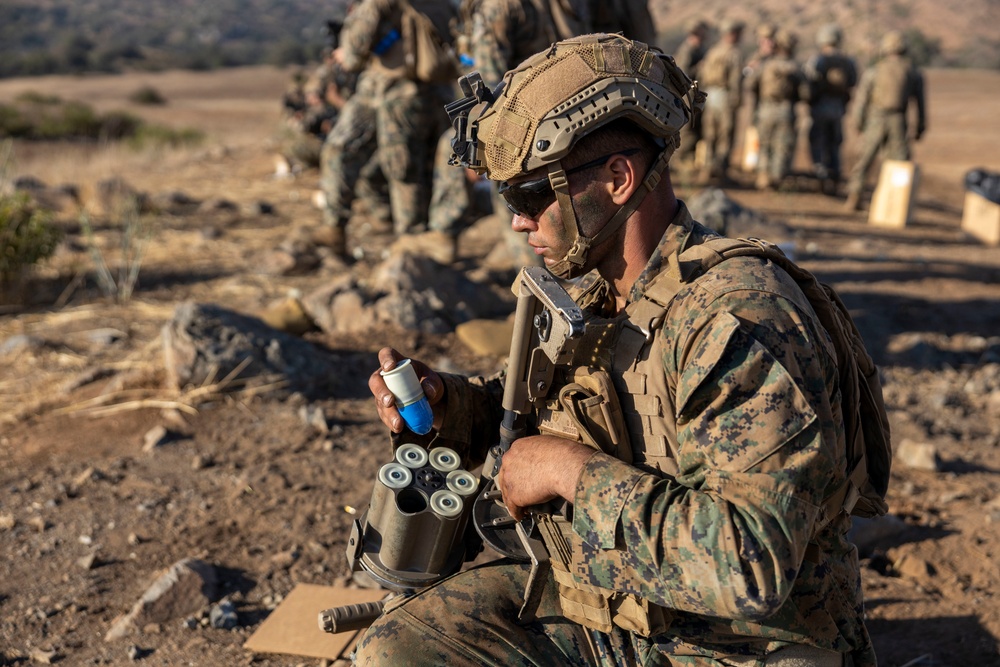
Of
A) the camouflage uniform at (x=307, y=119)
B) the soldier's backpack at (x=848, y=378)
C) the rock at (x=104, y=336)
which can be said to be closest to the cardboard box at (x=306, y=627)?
the soldier's backpack at (x=848, y=378)

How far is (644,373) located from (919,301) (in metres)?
5.79

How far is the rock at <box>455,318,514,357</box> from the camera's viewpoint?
555 centimetres

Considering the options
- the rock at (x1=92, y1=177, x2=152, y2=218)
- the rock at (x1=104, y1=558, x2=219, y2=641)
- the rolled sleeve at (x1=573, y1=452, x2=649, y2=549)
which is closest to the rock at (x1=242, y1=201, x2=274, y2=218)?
the rock at (x1=92, y1=177, x2=152, y2=218)

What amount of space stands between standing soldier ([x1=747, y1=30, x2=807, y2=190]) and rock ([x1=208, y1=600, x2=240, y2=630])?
9.69m

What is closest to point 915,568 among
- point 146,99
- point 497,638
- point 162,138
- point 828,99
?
point 497,638

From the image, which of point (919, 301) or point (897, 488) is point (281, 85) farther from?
point (897, 488)

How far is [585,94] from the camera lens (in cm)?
194

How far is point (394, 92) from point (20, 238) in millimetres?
2644

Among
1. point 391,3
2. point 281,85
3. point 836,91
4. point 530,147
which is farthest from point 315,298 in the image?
point 281,85

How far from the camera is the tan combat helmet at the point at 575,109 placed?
193 cm

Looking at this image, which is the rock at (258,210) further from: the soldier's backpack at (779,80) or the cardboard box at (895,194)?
the cardboard box at (895,194)

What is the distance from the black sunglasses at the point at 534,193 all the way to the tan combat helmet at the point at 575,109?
28mm

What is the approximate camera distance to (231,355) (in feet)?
15.8

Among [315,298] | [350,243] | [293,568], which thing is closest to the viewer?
[293,568]
